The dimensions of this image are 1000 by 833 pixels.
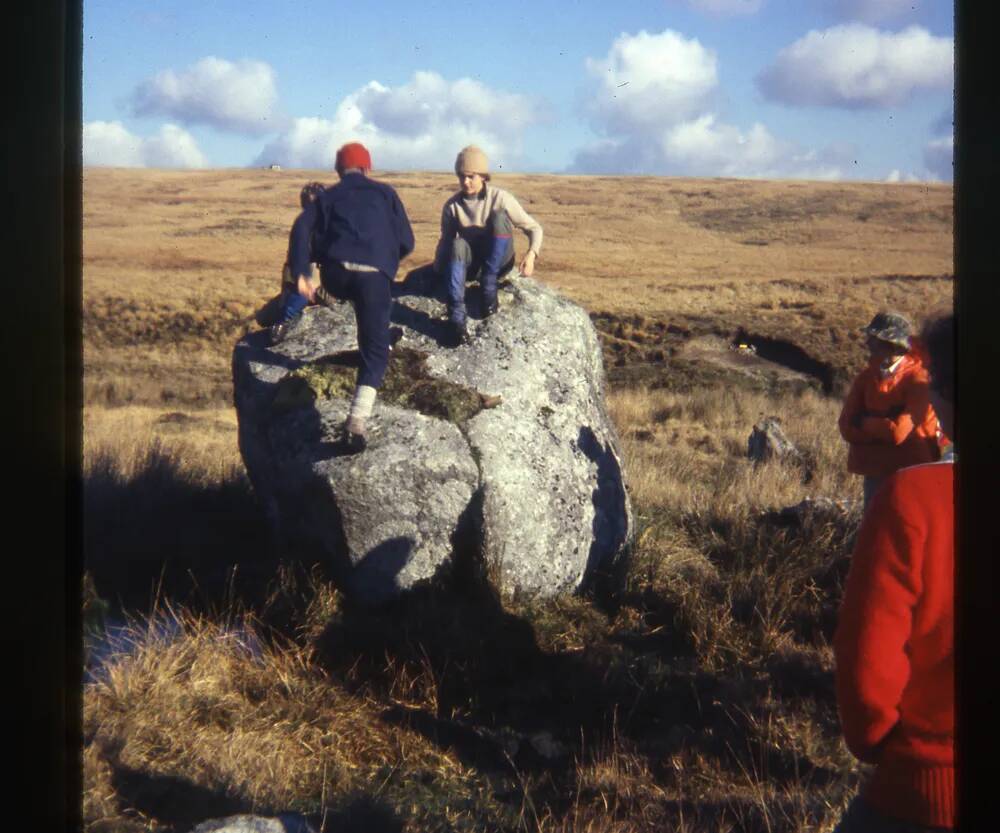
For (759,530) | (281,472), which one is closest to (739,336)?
(759,530)

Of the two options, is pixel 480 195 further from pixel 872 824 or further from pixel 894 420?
pixel 872 824

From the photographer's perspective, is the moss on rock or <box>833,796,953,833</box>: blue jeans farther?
the moss on rock

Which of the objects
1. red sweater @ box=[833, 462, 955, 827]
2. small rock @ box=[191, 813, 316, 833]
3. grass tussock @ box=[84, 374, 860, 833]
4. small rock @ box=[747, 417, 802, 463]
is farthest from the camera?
small rock @ box=[747, 417, 802, 463]

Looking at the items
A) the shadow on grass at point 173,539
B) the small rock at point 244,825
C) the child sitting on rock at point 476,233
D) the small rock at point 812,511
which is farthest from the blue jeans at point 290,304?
the small rock at point 244,825

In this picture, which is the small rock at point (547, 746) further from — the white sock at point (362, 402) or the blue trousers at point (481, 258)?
the blue trousers at point (481, 258)

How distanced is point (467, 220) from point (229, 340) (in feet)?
57.1

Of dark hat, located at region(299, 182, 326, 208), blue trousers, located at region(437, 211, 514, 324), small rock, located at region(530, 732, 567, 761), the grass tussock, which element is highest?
dark hat, located at region(299, 182, 326, 208)

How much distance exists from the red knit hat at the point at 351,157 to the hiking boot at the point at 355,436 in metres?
1.37

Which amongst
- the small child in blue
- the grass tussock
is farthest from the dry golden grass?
the grass tussock

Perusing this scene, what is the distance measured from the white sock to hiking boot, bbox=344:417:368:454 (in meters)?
0.03

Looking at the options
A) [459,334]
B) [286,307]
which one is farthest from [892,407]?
[286,307]

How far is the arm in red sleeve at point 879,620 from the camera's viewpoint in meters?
1.92

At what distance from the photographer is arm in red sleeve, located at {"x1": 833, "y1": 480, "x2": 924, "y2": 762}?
192 centimetres

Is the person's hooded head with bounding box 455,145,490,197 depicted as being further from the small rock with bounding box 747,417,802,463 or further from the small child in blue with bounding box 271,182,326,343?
the small rock with bounding box 747,417,802,463
